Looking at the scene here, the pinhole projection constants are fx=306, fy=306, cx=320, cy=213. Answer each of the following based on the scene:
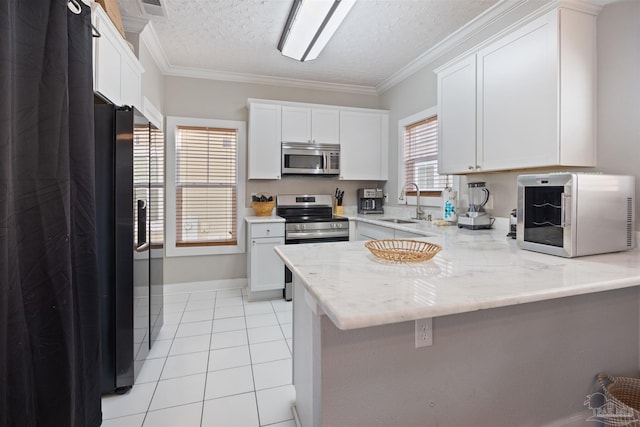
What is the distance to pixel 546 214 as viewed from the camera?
1.58 m

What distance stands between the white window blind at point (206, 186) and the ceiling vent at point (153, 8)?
53.4 inches

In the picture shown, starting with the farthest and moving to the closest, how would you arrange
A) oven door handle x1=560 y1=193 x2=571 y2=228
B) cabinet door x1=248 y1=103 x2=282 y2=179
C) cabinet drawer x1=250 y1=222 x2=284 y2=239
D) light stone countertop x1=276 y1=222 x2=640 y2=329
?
cabinet door x1=248 y1=103 x2=282 y2=179
cabinet drawer x1=250 y1=222 x2=284 y2=239
oven door handle x1=560 y1=193 x2=571 y2=228
light stone countertop x1=276 y1=222 x2=640 y2=329

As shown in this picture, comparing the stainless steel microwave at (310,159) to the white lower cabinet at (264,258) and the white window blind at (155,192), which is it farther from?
the white window blind at (155,192)

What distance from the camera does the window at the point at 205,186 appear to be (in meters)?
3.69

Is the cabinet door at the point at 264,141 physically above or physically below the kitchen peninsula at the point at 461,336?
above

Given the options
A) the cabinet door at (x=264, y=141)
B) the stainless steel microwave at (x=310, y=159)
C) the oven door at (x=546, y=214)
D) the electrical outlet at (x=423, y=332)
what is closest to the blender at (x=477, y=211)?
the oven door at (x=546, y=214)

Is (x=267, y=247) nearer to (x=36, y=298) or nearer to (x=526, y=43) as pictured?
(x=36, y=298)

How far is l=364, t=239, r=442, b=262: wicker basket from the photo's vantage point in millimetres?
1358

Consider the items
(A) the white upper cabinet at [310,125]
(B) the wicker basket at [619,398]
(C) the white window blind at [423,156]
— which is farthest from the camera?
(A) the white upper cabinet at [310,125]

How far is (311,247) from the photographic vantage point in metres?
1.64

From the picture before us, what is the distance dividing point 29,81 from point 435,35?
305 cm

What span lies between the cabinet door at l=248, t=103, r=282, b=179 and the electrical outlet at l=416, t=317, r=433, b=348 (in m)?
2.87

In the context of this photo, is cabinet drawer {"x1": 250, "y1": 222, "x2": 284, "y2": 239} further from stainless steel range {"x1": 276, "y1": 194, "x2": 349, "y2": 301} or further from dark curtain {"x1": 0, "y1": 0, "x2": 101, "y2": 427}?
dark curtain {"x1": 0, "y1": 0, "x2": 101, "y2": 427}

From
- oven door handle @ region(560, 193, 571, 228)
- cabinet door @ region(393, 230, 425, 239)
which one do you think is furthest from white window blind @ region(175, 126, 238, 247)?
oven door handle @ region(560, 193, 571, 228)
